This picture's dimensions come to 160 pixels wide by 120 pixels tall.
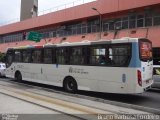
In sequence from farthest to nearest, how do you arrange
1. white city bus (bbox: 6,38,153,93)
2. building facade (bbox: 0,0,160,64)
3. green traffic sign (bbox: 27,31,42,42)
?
green traffic sign (bbox: 27,31,42,42)
building facade (bbox: 0,0,160,64)
white city bus (bbox: 6,38,153,93)

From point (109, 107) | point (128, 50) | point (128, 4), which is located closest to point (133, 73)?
point (128, 50)

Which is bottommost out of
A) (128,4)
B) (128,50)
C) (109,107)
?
(109,107)

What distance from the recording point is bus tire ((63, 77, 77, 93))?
15453 mm

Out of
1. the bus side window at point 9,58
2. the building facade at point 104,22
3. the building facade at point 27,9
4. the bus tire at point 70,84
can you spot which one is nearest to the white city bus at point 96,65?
the bus tire at point 70,84

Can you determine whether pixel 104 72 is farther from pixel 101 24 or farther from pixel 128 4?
pixel 101 24

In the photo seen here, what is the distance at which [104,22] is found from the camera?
→ 37.7 meters

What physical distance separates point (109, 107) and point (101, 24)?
27.3 m

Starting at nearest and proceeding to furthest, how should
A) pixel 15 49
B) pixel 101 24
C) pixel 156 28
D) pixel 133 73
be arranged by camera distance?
pixel 133 73
pixel 15 49
pixel 156 28
pixel 101 24

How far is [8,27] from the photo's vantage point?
208ft

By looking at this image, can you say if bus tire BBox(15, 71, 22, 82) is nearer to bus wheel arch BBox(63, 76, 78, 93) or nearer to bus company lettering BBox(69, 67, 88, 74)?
bus wheel arch BBox(63, 76, 78, 93)

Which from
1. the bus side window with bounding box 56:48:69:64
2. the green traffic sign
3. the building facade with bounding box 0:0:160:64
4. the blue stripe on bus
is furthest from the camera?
the green traffic sign

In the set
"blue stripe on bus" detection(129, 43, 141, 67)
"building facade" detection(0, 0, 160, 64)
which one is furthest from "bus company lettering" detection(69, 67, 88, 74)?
"building facade" detection(0, 0, 160, 64)

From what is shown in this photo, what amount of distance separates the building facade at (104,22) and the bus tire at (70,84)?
16.2m

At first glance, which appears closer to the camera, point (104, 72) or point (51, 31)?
point (104, 72)
